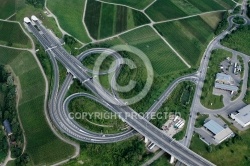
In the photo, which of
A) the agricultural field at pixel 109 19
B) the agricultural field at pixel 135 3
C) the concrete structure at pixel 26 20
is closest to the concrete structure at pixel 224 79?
the agricultural field at pixel 109 19

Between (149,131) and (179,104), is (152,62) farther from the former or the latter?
(149,131)

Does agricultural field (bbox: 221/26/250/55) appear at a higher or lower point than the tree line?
lower

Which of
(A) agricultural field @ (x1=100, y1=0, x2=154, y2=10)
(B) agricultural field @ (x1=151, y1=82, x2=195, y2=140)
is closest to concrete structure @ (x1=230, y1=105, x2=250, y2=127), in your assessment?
(B) agricultural field @ (x1=151, y1=82, x2=195, y2=140)

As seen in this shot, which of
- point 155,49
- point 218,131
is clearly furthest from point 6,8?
point 218,131

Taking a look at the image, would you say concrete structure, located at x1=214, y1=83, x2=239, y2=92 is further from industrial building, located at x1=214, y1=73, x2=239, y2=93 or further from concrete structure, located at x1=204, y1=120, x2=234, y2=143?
concrete structure, located at x1=204, y1=120, x2=234, y2=143

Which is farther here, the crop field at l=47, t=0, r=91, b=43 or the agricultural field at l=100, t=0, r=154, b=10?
the agricultural field at l=100, t=0, r=154, b=10

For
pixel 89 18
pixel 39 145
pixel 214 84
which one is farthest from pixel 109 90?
pixel 89 18
